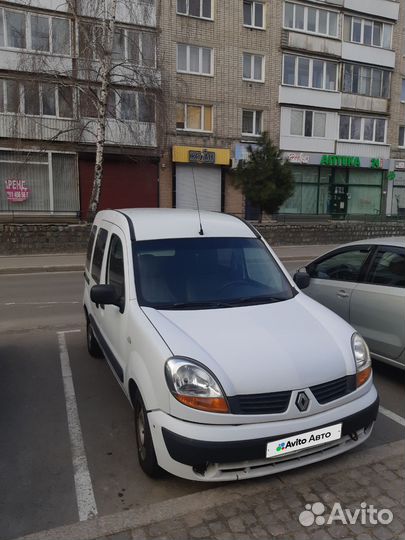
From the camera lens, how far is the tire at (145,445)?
9.80 feet

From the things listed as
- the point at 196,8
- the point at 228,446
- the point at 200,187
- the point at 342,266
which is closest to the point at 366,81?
the point at 196,8

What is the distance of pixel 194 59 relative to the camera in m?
24.5

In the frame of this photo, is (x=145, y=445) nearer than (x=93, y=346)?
Yes

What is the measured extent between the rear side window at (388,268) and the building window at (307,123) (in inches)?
937

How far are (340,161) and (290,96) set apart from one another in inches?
203

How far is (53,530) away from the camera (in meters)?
2.62

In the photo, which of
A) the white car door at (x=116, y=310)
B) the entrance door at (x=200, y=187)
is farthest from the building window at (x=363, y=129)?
the white car door at (x=116, y=310)

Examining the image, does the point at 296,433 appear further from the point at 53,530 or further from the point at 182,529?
the point at 53,530

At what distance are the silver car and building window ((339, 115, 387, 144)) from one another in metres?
25.7

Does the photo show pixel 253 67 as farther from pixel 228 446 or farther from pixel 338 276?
pixel 228 446

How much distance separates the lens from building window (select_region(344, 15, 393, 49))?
27922 millimetres

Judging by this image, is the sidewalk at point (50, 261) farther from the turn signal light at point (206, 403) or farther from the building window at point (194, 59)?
the building window at point (194, 59)

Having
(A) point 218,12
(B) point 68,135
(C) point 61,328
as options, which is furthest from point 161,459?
(A) point 218,12

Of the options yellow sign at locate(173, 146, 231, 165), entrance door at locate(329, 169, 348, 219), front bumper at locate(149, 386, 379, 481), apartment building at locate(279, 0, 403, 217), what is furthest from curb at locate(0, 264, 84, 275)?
entrance door at locate(329, 169, 348, 219)
